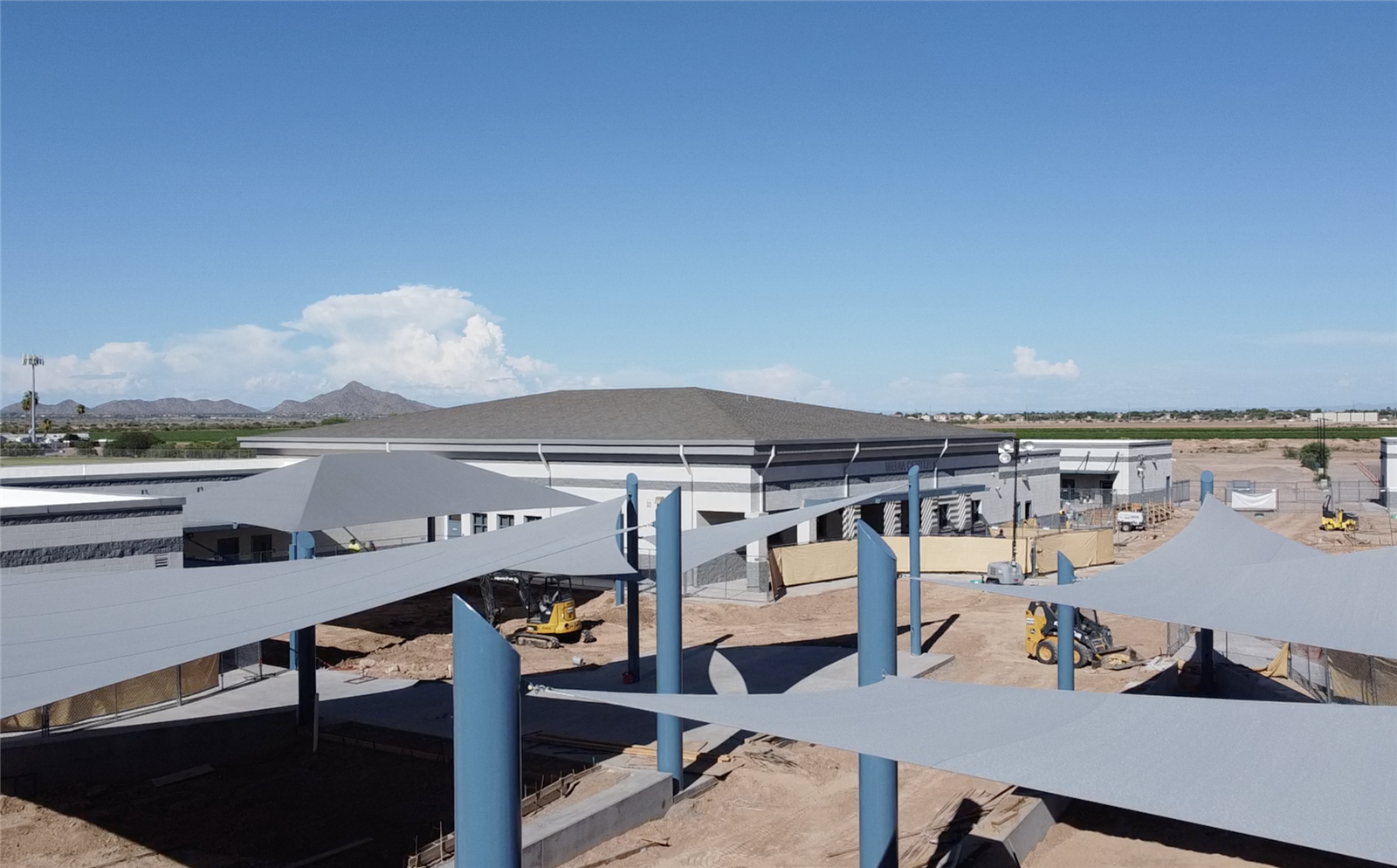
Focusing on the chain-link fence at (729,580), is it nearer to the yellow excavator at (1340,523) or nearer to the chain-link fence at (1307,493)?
the yellow excavator at (1340,523)

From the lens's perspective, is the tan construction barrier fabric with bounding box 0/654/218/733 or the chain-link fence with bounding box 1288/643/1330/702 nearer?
the tan construction barrier fabric with bounding box 0/654/218/733

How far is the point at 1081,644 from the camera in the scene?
23609 mm

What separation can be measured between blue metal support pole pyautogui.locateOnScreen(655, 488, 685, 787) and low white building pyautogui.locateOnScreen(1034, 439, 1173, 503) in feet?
146

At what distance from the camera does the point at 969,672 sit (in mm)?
22906

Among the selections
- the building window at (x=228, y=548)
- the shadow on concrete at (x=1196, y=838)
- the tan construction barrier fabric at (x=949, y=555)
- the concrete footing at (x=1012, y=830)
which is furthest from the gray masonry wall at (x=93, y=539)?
the tan construction barrier fabric at (x=949, y=555)

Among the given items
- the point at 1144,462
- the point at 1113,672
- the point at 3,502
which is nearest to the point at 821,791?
the point at 1113,672

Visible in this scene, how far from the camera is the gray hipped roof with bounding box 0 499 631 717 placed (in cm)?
827

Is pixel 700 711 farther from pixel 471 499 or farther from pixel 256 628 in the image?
pixel 471 499

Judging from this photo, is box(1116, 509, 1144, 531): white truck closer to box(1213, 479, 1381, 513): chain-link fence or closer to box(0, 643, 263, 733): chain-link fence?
box(1213, 479, 1381, 513): chain-link fence

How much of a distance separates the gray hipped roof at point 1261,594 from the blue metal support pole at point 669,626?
12.1ft

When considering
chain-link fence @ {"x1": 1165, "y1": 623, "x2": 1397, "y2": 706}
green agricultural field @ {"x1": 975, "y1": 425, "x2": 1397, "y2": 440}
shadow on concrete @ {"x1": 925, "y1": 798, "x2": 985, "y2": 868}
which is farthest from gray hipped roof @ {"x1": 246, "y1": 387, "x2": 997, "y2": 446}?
green agricultural field @ {"x1": 975, "y1": 425, "x2": 1397, "y2": 440}

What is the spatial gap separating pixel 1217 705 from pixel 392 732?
1417cm

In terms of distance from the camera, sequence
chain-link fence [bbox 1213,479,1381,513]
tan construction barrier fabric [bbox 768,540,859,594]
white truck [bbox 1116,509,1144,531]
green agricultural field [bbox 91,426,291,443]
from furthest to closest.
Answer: green agricultural field [bbox 91,426,291,443] → chain-link fence [bbox 1213,479,1381,513] → white truck [bbox 1116,509,1144,531] → tan construction barrier fabric [bbox 768,540,859,594]

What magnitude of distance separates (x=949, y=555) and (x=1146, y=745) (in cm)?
3181
